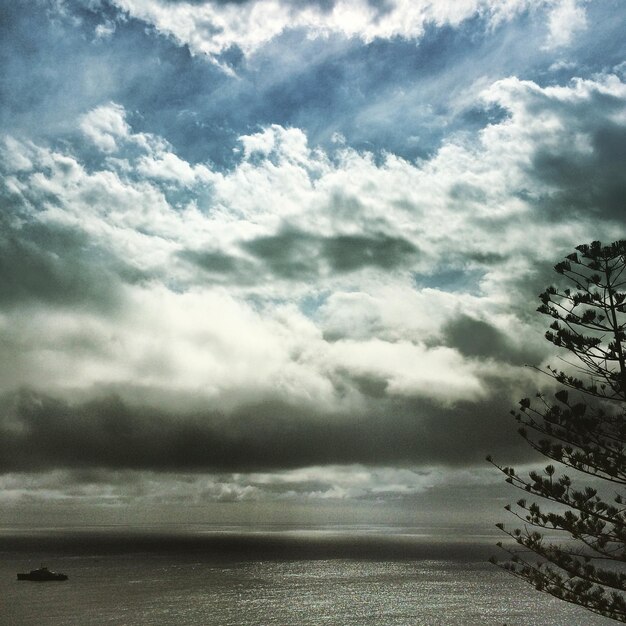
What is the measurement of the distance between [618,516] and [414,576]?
10547cm

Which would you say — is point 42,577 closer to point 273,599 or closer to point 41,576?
point 41,576

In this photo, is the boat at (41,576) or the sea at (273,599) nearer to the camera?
the sea at (273,599)

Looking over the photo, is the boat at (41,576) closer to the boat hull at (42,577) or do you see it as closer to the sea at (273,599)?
the boat hull at (42,577)

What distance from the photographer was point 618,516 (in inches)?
599

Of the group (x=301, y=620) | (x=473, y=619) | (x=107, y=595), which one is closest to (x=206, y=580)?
(x=107, y=595)

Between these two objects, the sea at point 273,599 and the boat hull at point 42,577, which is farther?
the boat hull at point 42,577

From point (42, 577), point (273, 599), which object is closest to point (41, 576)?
point (42, 577)

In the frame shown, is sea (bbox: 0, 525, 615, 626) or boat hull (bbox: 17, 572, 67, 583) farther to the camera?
boat hull (bbox: 17, 572, 67, 583)

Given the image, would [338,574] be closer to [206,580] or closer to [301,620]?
[206,580]

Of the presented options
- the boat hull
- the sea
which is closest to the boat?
the boat hull

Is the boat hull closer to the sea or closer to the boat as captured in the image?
the boat

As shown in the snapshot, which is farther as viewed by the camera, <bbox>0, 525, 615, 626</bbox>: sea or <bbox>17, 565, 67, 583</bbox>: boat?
<bbox>17, 565, 67, 583</bbox>: boat

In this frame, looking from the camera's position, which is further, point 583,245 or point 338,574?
point 338,574

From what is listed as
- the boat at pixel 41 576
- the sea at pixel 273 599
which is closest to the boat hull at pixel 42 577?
the boat at pixel 41 576
